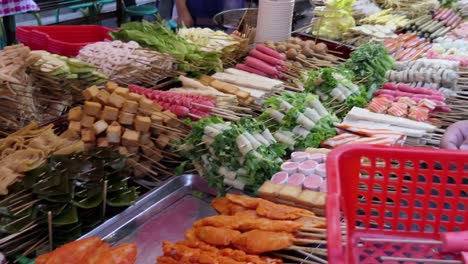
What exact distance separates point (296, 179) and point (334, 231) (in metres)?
1.47

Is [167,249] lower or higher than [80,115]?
lower

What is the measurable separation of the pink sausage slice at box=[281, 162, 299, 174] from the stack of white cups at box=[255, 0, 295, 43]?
2.29 meters

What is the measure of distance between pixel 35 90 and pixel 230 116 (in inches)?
51.1

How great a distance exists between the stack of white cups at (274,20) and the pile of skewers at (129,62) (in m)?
1.16

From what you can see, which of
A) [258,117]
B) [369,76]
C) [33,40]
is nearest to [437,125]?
[369,76]

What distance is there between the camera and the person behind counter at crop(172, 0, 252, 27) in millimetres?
7113

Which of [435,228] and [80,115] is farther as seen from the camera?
[80,115]

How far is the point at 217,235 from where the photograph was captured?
92.7 inches

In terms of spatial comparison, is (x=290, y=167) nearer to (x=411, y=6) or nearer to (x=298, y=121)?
(x=298, y=121)

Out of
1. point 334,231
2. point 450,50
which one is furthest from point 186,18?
point 334,231

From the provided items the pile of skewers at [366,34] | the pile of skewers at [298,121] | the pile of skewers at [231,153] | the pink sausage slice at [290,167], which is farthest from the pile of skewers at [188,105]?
the pile of skewers at [366,34]

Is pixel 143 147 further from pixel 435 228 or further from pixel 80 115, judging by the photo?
pixel 435 228

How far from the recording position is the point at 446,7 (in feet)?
21.4

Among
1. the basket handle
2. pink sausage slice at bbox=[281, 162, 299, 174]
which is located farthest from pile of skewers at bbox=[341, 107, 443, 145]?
the basket handle
